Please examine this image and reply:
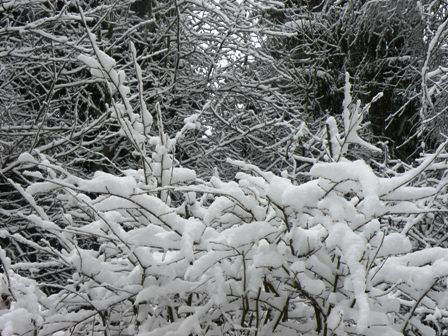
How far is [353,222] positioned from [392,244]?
0.44 feet

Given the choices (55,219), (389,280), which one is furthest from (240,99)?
(389,280)

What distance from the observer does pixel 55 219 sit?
5.33m

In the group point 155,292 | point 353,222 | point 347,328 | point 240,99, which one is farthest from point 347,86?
point 240,99

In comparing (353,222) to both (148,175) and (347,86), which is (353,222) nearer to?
(347,86)

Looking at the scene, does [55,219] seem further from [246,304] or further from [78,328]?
[246,304]

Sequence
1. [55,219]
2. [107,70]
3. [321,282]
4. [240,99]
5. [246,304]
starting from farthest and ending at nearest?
[240,99], [55,219], [107,70], [246,304], [321,282]

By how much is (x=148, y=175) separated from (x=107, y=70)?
0.40 metres

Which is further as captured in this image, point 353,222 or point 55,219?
point 55,219

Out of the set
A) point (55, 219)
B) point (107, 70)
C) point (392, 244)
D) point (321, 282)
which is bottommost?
point (55, 219)

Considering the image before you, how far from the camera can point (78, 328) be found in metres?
2.01

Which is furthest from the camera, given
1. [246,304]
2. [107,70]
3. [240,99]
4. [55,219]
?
[240,99]

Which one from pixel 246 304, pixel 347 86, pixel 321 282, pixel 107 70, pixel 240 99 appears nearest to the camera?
pixel 321 282

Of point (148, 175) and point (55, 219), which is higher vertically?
point (148, 175)

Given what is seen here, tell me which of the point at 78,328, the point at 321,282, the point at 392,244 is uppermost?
the point at 392,244
